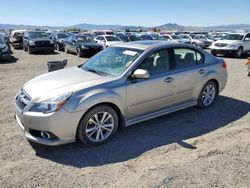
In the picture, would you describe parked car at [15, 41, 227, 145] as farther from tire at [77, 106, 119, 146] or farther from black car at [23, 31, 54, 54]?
black car at [23, 31, 54, 54]

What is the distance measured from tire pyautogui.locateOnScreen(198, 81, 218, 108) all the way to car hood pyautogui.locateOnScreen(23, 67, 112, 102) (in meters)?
2.54

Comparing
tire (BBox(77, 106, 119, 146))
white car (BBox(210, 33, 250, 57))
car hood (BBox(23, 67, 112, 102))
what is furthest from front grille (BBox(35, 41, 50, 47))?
tire (BBox(77, 106, 119, 146))

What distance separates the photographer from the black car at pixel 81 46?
18.2 metres

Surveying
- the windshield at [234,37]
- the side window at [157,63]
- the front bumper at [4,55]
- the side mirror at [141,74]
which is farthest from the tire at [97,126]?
the windshield at [234,37]

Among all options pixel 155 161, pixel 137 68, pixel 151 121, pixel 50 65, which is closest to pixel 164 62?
pixel 137 68

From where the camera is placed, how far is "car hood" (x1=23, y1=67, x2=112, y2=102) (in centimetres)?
428

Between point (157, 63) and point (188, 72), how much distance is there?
82 cm

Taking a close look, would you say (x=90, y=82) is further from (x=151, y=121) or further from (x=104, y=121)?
(x=151, y=121)

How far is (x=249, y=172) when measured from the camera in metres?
3.78

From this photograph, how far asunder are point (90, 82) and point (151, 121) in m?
1.70

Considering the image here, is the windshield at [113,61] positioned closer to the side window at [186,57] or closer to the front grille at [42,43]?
the side window at [186,57]

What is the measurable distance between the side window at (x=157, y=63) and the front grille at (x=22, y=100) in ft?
6.51

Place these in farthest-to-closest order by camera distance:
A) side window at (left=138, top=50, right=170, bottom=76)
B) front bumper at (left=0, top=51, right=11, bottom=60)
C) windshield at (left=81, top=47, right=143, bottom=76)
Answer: front bumper at (left=0, top=51, right=11, bottom=60), side window at (left=138, top=50, right=170, bottom=76), windshield at (left=81, top=47, right=143, bottom=76)

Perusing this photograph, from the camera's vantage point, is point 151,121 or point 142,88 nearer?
point 142,88
